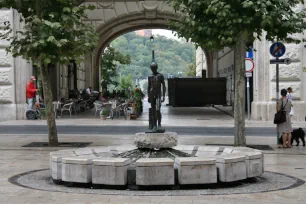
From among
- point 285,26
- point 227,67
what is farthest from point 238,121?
point 227,67

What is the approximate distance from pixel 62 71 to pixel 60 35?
20392 millimetres

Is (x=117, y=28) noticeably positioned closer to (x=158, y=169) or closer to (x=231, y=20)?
(x=231, y=20)

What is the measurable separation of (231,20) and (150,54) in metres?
59.3

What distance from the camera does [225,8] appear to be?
41.8ft

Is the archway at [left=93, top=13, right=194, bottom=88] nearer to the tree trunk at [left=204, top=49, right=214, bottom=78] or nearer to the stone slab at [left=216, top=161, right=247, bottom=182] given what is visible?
the tree trunk at [left=204, top=49, right=214, bottom=78]

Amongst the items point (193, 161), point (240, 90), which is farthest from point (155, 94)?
point (240, 90)

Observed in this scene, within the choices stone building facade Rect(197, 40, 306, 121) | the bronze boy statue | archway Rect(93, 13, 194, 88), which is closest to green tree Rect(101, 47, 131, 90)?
archway Rect(93, 13, 194, 88)

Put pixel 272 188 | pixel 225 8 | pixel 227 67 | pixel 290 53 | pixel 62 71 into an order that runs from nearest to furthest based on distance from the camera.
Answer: pixel 272 188
pixel 225 8
pixel 290 53
pixel 62 71
pixel 227 67

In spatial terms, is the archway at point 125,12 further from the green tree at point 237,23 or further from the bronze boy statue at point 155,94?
the bronze boy statue at point 155,94

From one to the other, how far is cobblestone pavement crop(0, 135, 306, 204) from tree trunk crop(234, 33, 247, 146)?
2.95ft

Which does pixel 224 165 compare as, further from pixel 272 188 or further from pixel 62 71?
pixel 62 71

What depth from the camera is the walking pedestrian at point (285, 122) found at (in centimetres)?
1458

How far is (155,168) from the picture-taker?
8.52m

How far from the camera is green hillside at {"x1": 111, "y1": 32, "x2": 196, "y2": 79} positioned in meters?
72.2
